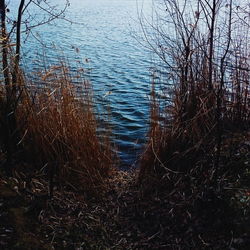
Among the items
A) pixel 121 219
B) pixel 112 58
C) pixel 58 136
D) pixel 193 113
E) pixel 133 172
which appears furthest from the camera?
pixel 112 58

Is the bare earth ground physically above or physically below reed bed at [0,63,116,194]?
below

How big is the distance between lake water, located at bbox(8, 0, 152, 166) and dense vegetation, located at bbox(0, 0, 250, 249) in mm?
568

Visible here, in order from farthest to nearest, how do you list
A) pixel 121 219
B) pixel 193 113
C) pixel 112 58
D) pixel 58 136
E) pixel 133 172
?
pixel 112 58 < pixel 133 172 < pixel 193 113 < pixel 58 136 < pixel 121 219

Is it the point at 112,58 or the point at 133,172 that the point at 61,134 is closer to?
the point at 133,172

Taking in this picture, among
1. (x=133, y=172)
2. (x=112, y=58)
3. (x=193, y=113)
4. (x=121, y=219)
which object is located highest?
(x=193, y=113)

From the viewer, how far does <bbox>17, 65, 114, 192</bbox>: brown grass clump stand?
3715 millimetres

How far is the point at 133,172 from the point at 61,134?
1.21 m

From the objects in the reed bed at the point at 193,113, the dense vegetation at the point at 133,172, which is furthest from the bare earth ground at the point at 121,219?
the reed bed at the point at 193,113

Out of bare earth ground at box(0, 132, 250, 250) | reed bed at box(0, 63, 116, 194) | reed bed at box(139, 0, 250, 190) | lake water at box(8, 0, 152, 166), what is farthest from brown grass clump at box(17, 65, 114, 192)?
reed bed at box(139, 0, 250, 190)

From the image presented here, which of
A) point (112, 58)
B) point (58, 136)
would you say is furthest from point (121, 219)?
point (112, 58)

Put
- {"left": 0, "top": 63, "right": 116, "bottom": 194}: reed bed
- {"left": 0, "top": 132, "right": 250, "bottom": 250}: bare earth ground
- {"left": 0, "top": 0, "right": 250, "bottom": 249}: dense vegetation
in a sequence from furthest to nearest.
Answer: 1. {"left": 0, "top": 63, "right": 116, "bottom": 194}: reed bed
2. {"left": 0, "top": 0, "right": 250, "bottom": 249}: dense vegetation
3. {"left": 0, "top": 132, "right": 250, "bottom": 250}: bare earth ground

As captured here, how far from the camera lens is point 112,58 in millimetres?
11445

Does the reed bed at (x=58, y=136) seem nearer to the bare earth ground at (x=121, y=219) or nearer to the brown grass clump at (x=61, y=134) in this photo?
the brown grass clump at (x=61, y=134)

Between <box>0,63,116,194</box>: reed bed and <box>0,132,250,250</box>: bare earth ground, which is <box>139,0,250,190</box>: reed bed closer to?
<box>0,132,250,250</box>: bare earth ground
